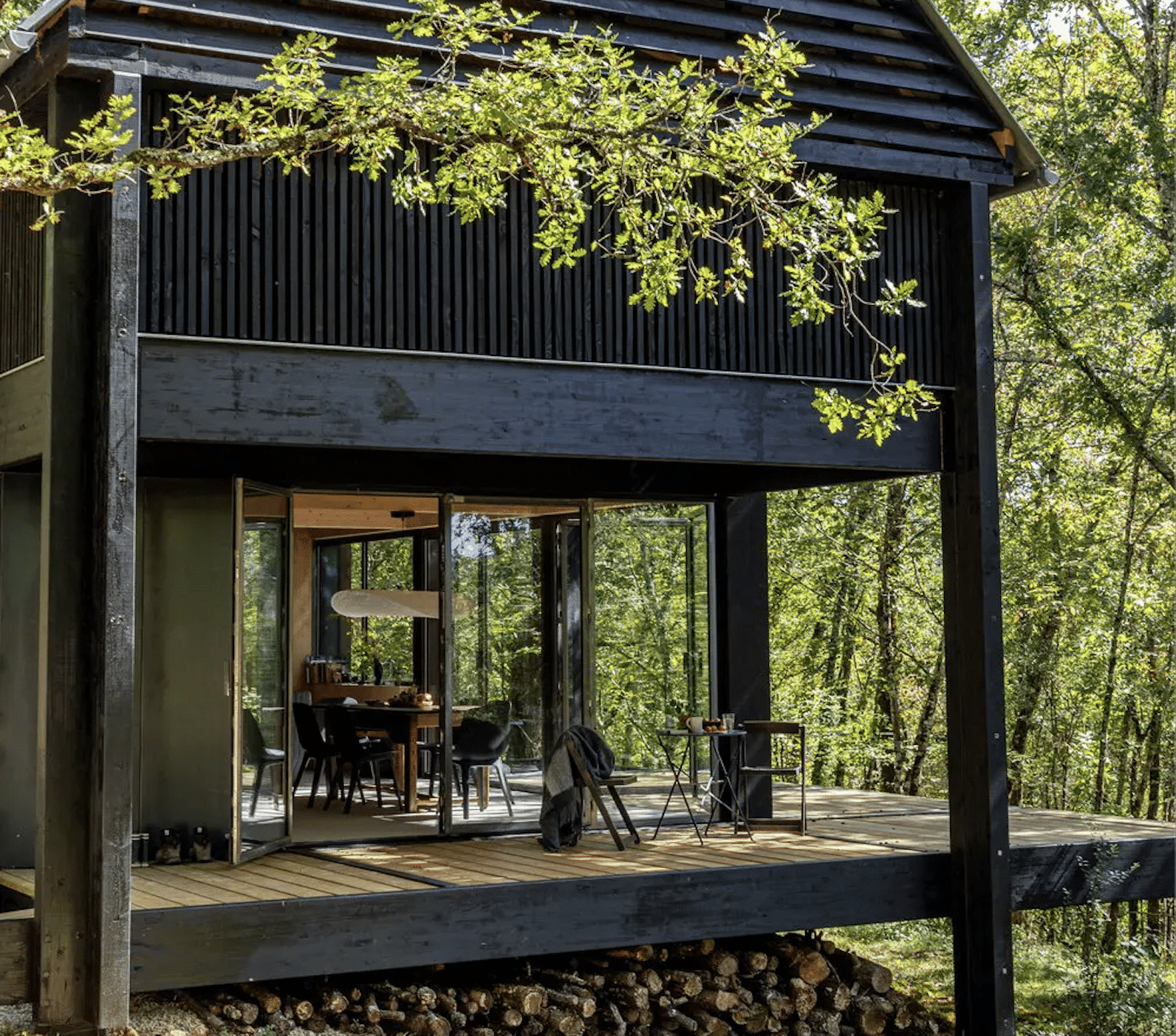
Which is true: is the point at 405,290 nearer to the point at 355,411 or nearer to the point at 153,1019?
the point at 355,411

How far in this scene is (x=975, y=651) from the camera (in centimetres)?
877

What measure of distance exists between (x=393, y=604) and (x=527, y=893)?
141 inches

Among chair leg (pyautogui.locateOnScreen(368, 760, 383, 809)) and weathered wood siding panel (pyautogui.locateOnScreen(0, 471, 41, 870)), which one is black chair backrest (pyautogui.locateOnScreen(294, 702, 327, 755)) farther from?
weathered wood siding panel (pyautogui.locateOnScreen(0, 471, 41, 870))

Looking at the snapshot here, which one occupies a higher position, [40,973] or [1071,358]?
[1071,358]

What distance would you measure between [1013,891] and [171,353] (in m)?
5.78

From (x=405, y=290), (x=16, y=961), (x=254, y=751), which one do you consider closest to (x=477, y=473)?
(x=254, y=751)

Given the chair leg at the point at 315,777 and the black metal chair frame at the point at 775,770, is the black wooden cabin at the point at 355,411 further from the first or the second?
the chair leg at the point at 315,777

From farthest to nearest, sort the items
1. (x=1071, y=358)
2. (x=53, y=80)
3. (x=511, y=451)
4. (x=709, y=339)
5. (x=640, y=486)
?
(x=1071, y=358), (x=640, y=486), (x=709, y=339), (x=511, y=451), (x=53, y=80)

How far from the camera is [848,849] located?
910 centimetres

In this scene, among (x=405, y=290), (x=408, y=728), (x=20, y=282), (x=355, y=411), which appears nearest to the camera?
(x=355, y=411)

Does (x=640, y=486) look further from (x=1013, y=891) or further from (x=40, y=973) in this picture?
(x=40, y=973)

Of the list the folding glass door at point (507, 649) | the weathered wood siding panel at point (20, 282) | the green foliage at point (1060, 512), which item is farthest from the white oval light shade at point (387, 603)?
the green foliage at point (1060, 512)

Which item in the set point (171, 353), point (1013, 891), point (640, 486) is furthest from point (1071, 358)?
point (171, 353)

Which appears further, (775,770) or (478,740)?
(478,740)
